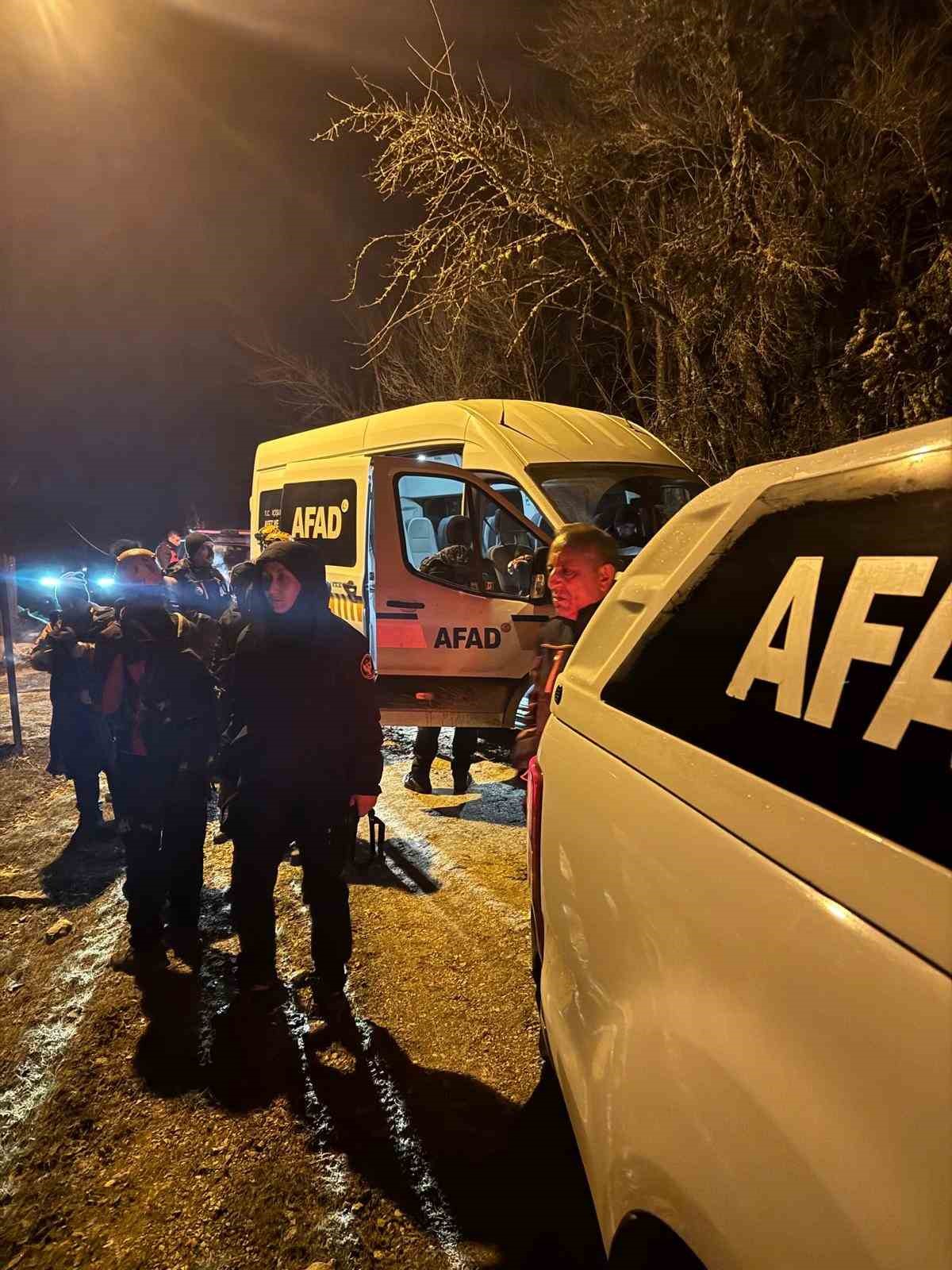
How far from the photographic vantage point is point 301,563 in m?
2.53

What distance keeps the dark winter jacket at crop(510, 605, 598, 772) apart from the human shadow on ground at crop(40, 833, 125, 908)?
2568 millimetres

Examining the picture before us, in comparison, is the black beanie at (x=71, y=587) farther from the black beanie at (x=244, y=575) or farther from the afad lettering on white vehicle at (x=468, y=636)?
the afad lettering on white vehicle at (x=468, y=636)

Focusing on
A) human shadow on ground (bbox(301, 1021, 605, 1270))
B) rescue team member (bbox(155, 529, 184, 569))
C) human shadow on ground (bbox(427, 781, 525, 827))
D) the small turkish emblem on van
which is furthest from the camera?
rescue team member (bbox(155, 529, 184, 569))

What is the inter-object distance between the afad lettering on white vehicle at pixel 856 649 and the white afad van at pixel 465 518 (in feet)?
11.7

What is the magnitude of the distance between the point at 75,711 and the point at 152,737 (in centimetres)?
166

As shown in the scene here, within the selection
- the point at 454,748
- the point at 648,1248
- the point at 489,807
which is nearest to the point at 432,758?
the point at 454,748

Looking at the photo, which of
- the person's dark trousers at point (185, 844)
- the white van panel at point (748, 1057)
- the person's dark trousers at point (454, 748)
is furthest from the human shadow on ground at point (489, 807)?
the white van panel at point (748, 1057)

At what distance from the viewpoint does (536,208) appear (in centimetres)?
852

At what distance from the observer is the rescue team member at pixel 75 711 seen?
4.27m

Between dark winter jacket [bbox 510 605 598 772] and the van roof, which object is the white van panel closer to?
dark winter jacket [bbox 510 605 598 772]

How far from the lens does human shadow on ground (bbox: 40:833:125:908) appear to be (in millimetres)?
3717

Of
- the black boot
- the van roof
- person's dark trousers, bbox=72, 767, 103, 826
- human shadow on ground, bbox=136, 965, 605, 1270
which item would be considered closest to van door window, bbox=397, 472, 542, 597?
the van roof

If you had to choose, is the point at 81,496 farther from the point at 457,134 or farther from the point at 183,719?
the point at 183,719

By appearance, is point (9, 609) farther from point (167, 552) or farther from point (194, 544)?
point (194, 544)
